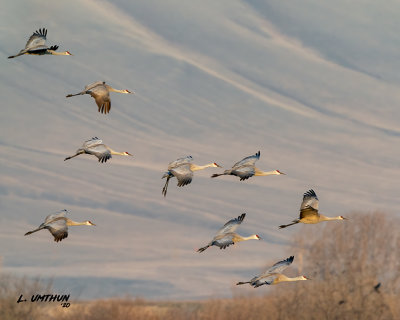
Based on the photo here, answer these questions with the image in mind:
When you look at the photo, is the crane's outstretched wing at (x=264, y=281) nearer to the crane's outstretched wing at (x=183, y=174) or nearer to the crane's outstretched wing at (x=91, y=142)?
the crane's outstretched wing at (x=183, y=174)

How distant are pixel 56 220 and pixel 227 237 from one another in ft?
21.4

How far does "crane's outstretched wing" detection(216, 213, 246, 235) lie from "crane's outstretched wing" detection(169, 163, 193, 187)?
2493 millimetres

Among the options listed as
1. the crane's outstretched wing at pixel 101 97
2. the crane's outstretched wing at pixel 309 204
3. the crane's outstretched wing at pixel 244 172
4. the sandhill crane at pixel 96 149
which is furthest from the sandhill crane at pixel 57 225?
the crane's outstretched wing at pixel 309 204

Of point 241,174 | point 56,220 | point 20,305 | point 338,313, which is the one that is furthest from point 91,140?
point 338,313

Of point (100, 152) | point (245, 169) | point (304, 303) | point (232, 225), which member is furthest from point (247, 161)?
point (304, 303)

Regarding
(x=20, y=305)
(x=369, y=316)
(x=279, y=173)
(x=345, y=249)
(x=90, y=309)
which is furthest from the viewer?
(x=345, y=249)

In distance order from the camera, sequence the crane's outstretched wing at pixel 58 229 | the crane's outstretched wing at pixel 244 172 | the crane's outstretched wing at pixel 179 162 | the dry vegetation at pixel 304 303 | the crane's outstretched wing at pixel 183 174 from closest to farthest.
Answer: the crane's outstretched wing at pixel 183 174 < the crane's outstretched wing at pixel 58 229 < the crane's outstretched wing at pixel 179 162 < the crane's outstretched wing at pixel 244 172 < the dry vegetation at pixel 304 303

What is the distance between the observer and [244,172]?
31.6m

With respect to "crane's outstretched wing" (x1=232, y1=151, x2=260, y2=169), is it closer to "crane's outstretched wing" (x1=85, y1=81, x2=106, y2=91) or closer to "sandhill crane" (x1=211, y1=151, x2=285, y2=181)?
"sandhill crane" (x1=211, y1=151, x2=285, y2=181)

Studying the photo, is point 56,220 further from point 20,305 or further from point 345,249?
point 345,249

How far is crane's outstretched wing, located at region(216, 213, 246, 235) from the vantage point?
3046cm

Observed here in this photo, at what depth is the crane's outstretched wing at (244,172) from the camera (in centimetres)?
3131

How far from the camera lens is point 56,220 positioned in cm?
3038

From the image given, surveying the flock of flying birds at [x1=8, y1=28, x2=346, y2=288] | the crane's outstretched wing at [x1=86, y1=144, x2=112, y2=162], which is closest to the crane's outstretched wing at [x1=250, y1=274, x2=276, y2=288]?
the flock of flying birds at [x1=8, y1=28, x2=346, y2=288]
